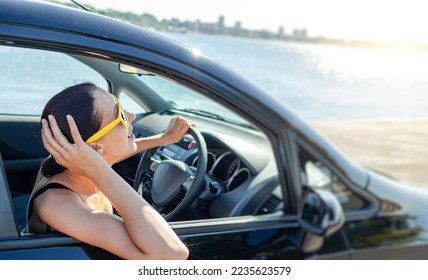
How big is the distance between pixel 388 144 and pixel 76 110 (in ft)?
26.1

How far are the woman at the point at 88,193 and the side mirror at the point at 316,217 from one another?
1.53 ft

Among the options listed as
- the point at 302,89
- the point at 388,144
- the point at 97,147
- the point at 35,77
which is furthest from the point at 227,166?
the point at 302,89

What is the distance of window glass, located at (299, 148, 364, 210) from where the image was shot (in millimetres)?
1894

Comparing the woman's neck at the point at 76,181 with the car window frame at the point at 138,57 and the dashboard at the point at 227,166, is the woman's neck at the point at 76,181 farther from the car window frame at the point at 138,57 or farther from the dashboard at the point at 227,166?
the car window frame at the point at 138,57

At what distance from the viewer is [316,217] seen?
6.03 feet

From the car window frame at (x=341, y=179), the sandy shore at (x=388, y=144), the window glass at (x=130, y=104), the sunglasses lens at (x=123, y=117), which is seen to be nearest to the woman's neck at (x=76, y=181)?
the sunglasses lens at (x=123, y=117)

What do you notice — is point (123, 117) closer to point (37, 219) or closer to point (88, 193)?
point (88, 193)

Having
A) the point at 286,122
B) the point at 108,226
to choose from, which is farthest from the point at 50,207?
the point at 286,122

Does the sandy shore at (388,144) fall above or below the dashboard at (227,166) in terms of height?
below

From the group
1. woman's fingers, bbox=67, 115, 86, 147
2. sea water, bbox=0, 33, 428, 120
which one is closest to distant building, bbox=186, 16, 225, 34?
sea water, bbox=0, 33, 428, 120

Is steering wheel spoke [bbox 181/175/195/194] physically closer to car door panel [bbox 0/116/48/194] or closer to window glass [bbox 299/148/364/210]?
window glass [bbox 299/148/364/210]

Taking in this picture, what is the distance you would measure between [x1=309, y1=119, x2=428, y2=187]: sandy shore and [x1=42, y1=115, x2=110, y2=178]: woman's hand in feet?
18.2

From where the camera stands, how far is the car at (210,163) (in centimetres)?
156
